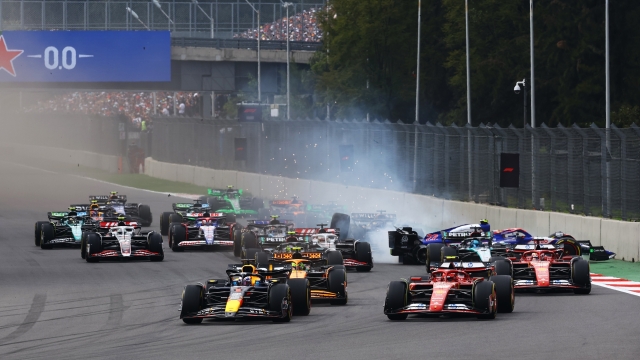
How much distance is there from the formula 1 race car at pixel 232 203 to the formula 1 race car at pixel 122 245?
33.6 feet

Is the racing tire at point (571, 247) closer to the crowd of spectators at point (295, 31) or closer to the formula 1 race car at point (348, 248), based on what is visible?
the formula 1 race car at point (348, 248)

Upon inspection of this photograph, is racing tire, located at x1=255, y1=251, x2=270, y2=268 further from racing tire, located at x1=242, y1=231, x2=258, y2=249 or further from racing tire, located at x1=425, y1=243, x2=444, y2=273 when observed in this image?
racing tire, located at x1=242, y1=231, x2=258, y2=249

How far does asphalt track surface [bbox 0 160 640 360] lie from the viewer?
15.8m

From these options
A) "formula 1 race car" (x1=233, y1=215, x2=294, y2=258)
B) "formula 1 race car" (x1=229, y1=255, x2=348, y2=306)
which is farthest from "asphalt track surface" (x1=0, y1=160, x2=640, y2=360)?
"formula 1 race car" (x1=233, y1=215, x2=294, y2=258)

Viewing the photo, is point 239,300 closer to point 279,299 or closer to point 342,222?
point 279,299

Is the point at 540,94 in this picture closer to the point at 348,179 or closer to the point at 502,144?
the point at 348,179

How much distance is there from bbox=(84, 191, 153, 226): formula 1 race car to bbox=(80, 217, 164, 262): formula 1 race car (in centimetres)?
Result: 855

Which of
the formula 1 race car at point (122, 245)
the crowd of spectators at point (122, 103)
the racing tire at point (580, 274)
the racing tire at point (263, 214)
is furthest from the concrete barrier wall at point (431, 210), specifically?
the crowd of spectators at point (122, 103)

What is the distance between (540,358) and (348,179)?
32.8m

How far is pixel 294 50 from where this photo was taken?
9025 centimetres

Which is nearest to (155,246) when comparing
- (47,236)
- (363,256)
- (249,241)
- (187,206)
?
(249,241)

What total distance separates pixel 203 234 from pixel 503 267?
12254 mm

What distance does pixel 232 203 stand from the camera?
42.1 m

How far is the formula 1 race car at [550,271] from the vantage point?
22.0 m
